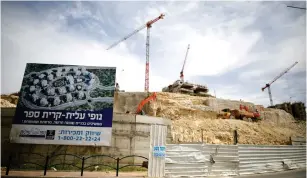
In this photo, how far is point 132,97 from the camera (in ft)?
128

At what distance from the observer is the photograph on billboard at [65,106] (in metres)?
15.6

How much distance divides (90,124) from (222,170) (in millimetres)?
10345

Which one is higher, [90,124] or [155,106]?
[155,106]

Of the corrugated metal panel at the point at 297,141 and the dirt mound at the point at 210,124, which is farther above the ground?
the dirt mound at the point at 210,124

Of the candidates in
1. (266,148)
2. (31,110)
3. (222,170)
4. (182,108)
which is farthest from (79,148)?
(182,108)

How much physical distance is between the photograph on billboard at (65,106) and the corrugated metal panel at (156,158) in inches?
247

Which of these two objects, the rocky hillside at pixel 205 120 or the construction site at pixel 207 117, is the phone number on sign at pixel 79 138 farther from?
the rocky hillside at pixel 205 120

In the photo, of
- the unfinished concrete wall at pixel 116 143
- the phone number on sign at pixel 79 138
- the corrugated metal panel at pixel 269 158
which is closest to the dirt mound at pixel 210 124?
the corrugated metal panel at pixel 269 158

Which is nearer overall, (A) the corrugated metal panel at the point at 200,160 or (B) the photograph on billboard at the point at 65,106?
(A) the corrugated metal panel at the point at 200,160

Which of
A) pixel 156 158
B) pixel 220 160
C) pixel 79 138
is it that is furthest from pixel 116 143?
pixel 220 160

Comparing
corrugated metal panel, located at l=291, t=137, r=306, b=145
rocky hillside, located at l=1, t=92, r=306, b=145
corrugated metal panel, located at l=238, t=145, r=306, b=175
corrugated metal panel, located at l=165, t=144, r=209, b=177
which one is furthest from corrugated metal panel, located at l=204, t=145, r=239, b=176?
rocky hillside, located at l=1, t=92, r=306, b=145

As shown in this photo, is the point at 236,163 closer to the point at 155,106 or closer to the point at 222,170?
the point at 222,170

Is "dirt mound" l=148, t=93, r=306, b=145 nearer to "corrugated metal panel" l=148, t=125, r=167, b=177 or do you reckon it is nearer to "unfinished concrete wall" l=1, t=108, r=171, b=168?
"unfinished concrete wall" l=1, t=108, r=171, b=168

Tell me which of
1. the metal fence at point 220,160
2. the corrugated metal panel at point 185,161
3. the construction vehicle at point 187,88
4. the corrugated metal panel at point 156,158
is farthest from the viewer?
the construction vehicle at point 187,88
